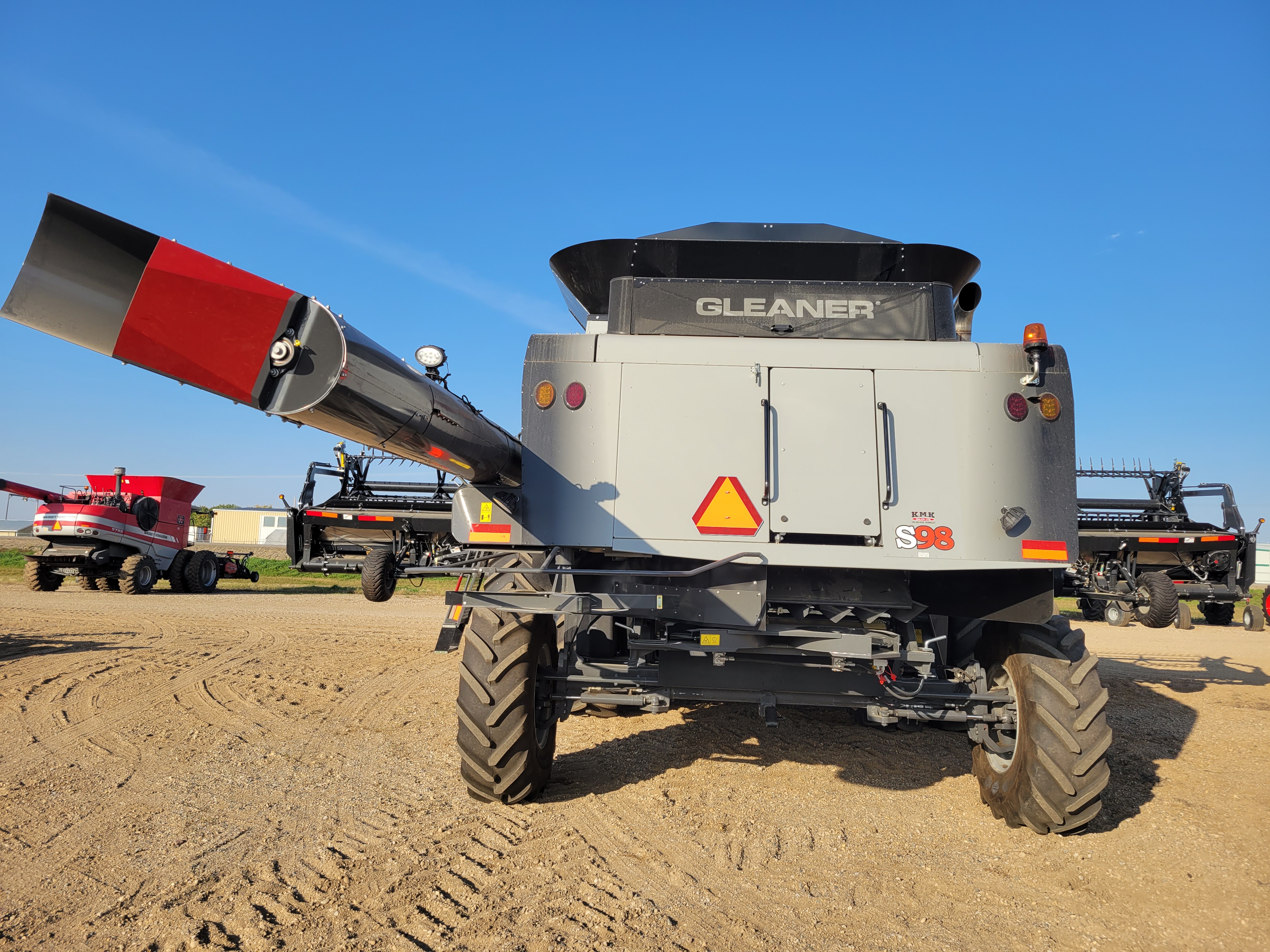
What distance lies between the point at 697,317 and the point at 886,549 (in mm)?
1758

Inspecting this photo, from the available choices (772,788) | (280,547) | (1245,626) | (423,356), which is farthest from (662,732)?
(280,547)

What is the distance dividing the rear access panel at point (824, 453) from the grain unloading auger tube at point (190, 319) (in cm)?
198

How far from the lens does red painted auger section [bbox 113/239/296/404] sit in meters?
2.38

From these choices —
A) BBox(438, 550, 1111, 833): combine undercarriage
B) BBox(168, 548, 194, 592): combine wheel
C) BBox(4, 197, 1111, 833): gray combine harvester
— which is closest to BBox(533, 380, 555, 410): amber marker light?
BBox(4, 197, 1111, 833): gray combine harvester

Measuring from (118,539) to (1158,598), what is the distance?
2194 cm

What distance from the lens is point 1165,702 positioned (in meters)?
7.41

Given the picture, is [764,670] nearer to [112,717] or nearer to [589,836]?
[589,836]

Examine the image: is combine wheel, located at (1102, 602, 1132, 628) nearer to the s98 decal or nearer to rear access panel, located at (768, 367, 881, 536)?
the s98 decal

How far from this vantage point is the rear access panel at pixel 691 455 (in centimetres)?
367

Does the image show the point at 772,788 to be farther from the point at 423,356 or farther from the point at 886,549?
the point at 423,356

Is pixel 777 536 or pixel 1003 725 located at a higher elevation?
pixel 777 536

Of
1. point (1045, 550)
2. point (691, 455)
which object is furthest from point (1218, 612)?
point (691, 455)

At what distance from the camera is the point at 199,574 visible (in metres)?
18.7

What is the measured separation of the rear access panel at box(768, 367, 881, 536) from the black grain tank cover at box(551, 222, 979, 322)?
1.00m
